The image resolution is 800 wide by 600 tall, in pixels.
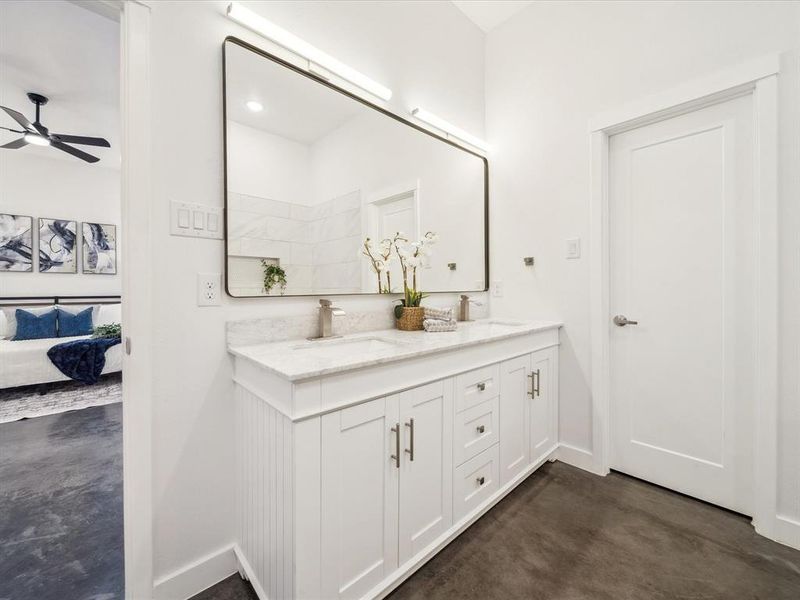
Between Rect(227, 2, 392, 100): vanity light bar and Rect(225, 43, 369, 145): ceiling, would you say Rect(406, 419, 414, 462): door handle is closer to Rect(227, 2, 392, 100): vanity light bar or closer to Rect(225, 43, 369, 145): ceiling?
Rect(225, 43, 369, 145): ceiling

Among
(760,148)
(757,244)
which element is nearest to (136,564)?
(757,244)

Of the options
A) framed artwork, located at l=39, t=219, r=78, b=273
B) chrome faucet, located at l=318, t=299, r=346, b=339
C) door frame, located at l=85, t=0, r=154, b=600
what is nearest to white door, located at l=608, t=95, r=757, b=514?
chrome faucet, located at l=318, t=299, r=346, b=339

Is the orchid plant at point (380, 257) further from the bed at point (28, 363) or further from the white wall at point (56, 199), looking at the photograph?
the white wall at point (56, 199)

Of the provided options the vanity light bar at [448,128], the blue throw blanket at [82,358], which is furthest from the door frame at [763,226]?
the blue throw blanket at [82,358]

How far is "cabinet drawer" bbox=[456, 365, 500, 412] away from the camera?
4.75 ft

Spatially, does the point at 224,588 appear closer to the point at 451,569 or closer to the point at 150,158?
the point at 451,569

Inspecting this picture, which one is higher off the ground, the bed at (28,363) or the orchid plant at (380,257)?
the orchid plant at (380,257)

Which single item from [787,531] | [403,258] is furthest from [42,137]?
[787,531]

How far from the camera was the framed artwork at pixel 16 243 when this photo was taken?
4051 millimetres

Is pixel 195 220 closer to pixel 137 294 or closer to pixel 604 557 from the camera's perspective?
pixel 137 294

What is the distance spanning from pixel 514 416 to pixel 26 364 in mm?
4648

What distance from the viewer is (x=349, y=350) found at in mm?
1459

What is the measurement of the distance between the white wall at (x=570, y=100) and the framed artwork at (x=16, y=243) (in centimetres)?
553

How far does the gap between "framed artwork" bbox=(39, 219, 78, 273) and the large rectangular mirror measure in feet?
15.7
